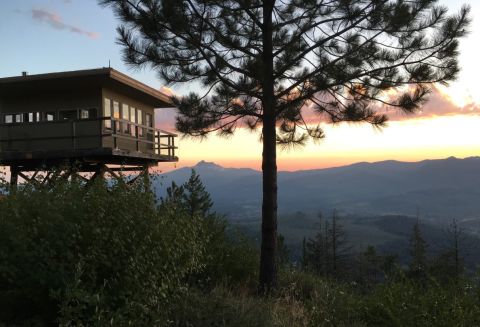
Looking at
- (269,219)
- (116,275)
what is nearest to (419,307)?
(269,219)

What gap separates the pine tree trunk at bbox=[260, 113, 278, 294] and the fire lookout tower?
21.6 feet

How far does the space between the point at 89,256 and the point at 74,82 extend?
40.2ft

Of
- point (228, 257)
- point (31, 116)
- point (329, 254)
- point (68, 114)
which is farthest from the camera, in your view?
point (329, 254)

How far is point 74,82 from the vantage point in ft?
50.6

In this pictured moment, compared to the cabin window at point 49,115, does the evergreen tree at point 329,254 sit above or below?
below

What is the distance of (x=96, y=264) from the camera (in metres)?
5.29

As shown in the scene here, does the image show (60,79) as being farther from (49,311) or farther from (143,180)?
(49,311)

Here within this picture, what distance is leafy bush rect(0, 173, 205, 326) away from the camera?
4.85 meters

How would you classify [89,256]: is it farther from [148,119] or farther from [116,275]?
[148,119]

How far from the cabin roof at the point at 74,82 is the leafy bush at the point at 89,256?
9.09 meters

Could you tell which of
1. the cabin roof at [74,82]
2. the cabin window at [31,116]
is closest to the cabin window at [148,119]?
the cabin roof at [74,82]

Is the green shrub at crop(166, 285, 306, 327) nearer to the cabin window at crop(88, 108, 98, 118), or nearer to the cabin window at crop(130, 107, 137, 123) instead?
the cabin window at crop(88, 108, 98, 118)

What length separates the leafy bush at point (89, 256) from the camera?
4.85 metres

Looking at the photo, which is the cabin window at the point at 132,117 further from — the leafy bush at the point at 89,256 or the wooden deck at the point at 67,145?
the leafy bush at the point at 89,256
